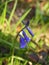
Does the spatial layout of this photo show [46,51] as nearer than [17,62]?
No

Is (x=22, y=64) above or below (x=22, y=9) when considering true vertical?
below

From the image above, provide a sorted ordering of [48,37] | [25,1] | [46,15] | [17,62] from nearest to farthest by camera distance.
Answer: [17,62], [48,37], [46,15], [25,1]

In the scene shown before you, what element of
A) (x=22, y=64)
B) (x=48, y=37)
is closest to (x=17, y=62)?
(x=22, y=64)

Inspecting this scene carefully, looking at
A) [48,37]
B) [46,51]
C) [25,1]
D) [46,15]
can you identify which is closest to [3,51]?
[46,51]

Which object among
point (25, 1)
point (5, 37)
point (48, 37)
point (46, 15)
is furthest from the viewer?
point (25, 1)

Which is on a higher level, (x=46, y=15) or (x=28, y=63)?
(x=46, y=15)

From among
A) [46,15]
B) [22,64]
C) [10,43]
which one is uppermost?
[46,15]

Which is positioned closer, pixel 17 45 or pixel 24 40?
pixel 24 40

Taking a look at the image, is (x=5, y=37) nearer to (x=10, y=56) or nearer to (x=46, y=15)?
(x=10, y=56)

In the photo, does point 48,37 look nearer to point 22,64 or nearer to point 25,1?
point 22,64

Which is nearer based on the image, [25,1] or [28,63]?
[28,63]
